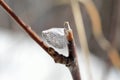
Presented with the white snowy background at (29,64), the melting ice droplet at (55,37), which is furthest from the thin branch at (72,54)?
the white snowy background at (29,64)

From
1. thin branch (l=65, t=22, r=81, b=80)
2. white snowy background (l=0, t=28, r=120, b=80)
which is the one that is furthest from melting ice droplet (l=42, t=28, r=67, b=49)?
white snowy background (l=0, t=28, r=120, b=80)

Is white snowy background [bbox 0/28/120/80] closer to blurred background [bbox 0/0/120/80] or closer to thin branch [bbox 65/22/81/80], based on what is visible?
blurred background [bbox 0/0/120/80]

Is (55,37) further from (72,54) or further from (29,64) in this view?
(29,64)

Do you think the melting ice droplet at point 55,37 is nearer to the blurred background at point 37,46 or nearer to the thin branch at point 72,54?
the thin branch at point 72,54

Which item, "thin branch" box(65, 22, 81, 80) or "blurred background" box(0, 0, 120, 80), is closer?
"thin branch" box(65, 22, 81, 80)

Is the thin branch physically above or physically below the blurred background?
below

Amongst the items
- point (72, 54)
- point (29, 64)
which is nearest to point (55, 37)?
point (72, 54)
